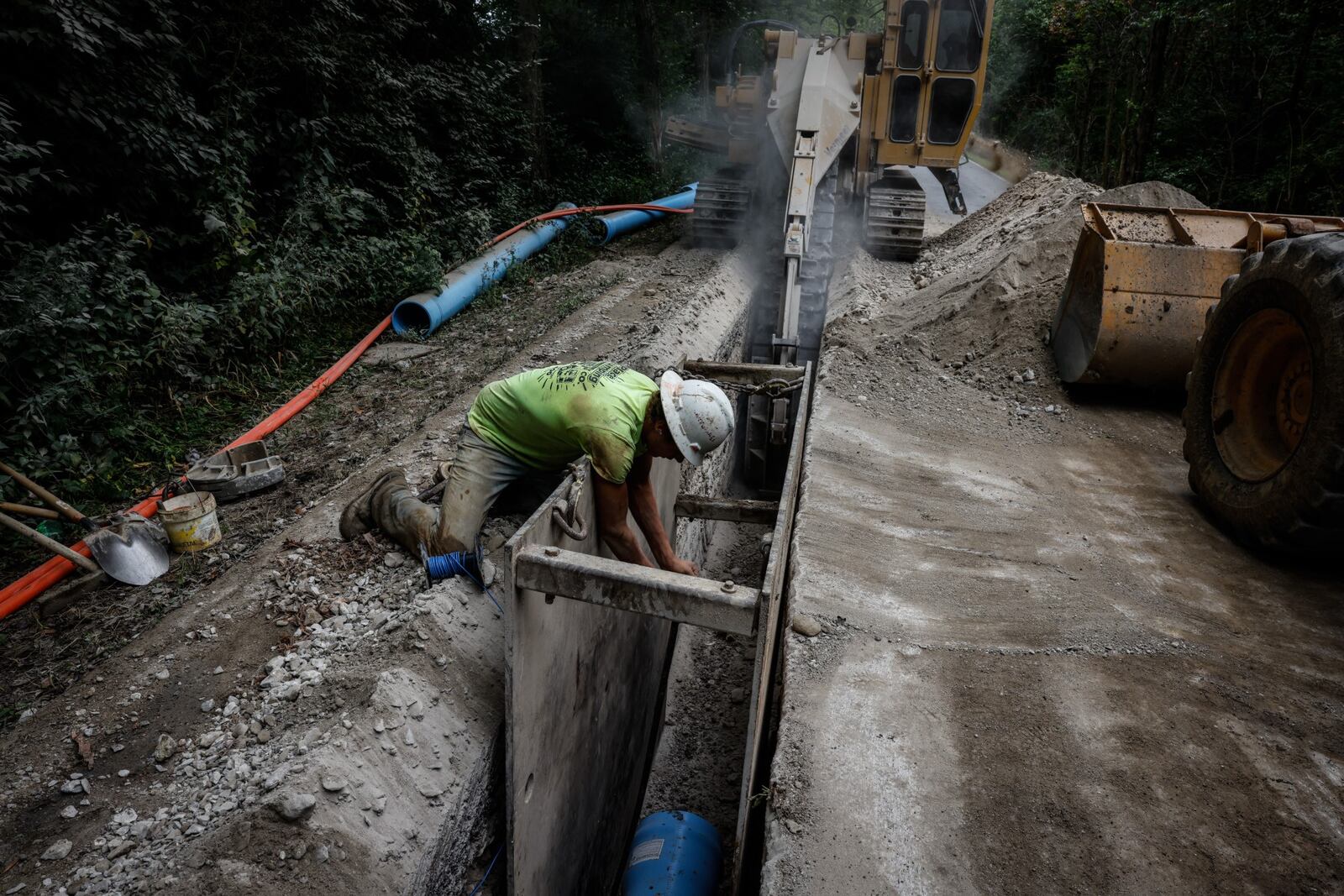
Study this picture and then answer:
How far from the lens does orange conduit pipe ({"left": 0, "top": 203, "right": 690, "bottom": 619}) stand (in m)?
3.96

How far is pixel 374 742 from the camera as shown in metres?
3.04

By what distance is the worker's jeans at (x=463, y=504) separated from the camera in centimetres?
402

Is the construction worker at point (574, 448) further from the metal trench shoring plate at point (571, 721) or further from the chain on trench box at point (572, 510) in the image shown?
the metal trench shoring plate at point (571, 721)

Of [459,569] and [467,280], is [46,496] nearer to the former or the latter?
[459,569]

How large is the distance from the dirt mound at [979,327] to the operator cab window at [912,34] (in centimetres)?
250

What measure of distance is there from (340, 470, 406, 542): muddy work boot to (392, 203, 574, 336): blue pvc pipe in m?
4.24

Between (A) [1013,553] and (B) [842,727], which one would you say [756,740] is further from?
(A) [1013,553]

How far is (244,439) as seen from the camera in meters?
5.63

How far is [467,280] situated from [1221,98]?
12.1m

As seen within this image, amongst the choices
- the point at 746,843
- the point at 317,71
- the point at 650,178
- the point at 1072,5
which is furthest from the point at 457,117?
the point at 1072,5

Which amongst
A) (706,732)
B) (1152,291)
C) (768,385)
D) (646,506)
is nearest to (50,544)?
(646,506)

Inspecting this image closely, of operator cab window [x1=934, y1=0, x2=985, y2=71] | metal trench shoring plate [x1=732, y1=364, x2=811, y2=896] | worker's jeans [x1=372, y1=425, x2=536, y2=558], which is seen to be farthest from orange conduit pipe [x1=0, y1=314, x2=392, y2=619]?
operator cab window [x1=934, y1=0, x2=985, y2=71]

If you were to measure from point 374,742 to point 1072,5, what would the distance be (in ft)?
73.6

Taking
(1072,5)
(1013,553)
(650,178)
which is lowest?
(1013,553)
